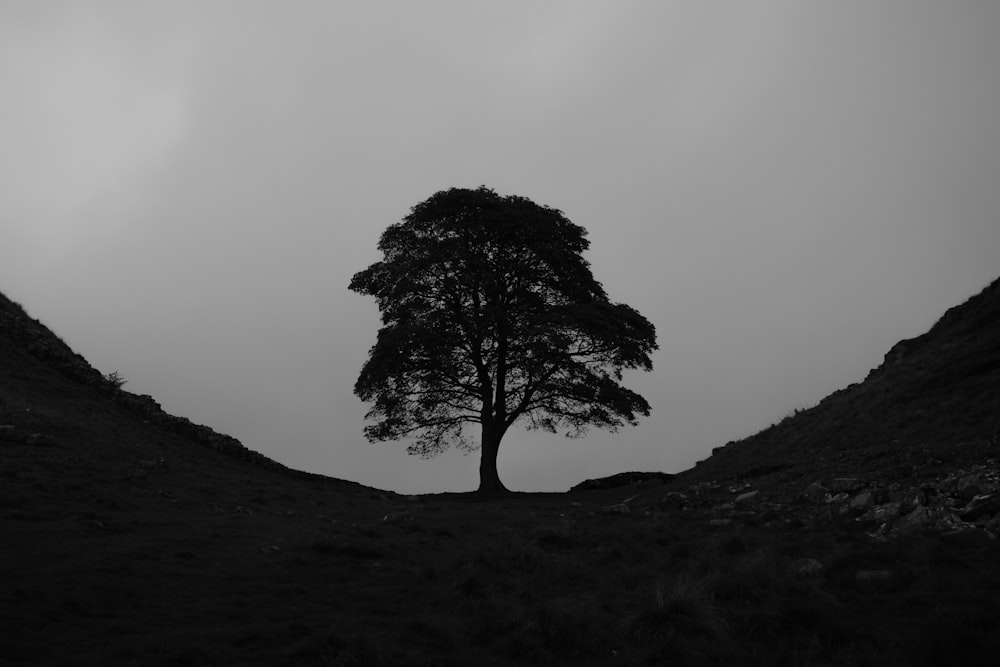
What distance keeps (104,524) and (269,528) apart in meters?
3.09

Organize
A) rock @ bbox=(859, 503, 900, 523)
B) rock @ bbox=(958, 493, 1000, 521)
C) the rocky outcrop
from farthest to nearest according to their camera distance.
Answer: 1. the rocky outcrop
2. rock @ bbox=(859, 503, 900, 523)
3. rock @ bbox=(958, 493, 1000, 521)

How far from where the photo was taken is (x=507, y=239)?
3241 cm

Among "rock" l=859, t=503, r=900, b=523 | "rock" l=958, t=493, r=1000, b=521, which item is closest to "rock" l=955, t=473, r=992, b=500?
"rock" l=958, t=493, r=1000, b=521

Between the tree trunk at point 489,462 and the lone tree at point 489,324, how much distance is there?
0.17 feet

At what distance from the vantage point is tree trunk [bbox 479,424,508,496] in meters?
31.7

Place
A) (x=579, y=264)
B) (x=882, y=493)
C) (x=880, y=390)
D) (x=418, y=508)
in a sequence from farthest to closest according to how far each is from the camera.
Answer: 1. (x=579, y=264)
2. (x=880, y=390)
3. (x=418, y=508)
4. (x=882, y=493)

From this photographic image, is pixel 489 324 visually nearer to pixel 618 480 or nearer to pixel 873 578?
pixel 618 480

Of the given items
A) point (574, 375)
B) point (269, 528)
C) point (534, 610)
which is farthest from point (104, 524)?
point (574, 375)

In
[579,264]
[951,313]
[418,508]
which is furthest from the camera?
[579,264]

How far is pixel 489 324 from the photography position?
29.5m

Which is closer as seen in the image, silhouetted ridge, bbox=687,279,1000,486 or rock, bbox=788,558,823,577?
rock, bbox=788,558,823,577

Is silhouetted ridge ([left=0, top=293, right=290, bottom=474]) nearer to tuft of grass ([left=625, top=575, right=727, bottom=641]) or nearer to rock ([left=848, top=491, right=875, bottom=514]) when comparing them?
rock ([left=848, top=491, right=875, bottom=514])

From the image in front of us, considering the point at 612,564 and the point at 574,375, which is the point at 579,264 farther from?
the point at 612,564

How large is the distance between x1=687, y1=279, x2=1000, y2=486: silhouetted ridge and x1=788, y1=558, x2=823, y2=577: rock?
24.5 feet
